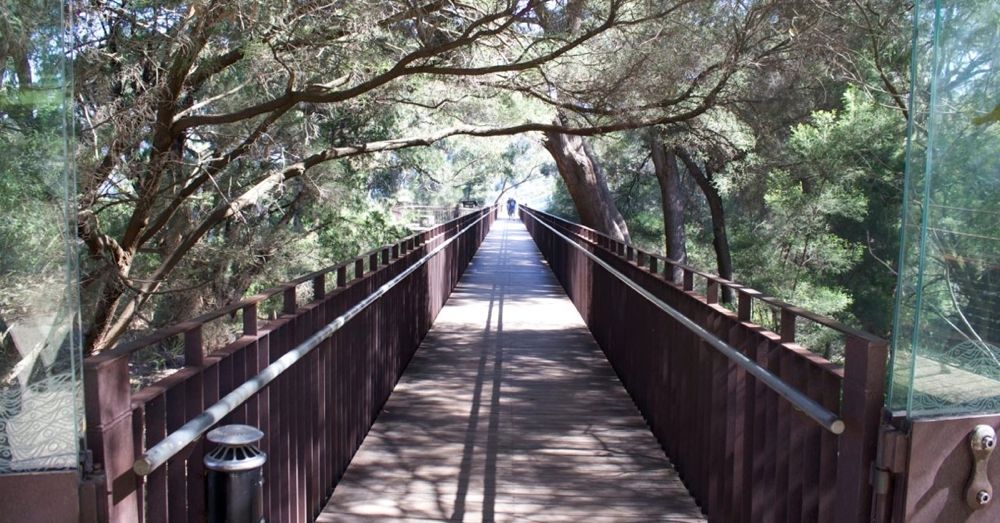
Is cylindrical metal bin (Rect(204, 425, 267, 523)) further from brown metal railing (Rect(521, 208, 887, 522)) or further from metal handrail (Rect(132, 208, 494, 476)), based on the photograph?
brown metal railing (Rect(521, 208, 887, 522))

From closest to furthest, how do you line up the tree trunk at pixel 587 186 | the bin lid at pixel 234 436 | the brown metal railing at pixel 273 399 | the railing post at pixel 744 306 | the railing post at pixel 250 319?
the brown metal railing at pixel 273 399, the bin lid at pixel 234 436, the railing post at pixel 250 319, the railing post at pixel 744 306, the tree trunk at pixel 587 186

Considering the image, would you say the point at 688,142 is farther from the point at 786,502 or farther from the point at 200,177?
the point at 786,502

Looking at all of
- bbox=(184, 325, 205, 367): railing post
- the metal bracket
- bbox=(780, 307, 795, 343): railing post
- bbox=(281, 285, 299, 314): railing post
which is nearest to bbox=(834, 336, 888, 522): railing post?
the metal bracket

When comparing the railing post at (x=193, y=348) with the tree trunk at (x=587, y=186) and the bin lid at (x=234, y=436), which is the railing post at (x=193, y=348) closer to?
the bin lid at (x=234, y=436)

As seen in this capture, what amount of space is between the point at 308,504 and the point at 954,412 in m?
2.91

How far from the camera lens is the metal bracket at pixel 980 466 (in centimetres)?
236

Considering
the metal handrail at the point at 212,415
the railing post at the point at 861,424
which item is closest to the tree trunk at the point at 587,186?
the metal handrail at the point at 212,415

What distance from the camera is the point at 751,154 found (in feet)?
49.9

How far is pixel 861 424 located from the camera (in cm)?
249

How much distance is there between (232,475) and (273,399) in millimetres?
1032

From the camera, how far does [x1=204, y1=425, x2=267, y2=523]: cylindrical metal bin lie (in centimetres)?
261

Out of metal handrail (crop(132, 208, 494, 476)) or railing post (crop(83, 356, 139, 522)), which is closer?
railing post (crop(83, 356, 139, 522))

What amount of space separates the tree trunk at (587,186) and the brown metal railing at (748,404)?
1178cm

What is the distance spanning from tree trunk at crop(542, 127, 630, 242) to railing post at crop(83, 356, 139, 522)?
1644 cm
